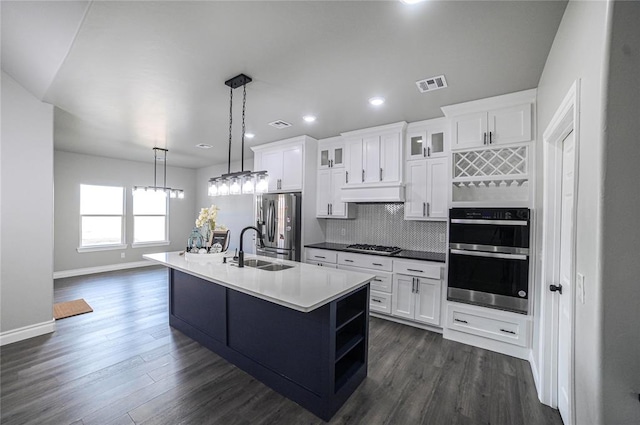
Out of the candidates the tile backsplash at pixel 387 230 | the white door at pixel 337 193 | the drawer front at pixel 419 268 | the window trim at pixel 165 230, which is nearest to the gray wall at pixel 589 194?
the drawer front at pixel 419 268

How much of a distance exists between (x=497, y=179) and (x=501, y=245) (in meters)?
0.71

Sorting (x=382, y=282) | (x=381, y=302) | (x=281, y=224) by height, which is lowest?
(x=381, y=302)

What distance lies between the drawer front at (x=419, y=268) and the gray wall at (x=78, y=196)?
5.70 m

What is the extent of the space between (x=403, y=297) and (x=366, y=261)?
0.67 m

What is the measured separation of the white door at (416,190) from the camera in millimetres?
3641

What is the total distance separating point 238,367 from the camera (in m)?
2.56

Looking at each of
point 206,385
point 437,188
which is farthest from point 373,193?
point 206,385

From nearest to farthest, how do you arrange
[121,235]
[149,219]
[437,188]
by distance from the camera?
[437,188] → [121,235] → [149,219]

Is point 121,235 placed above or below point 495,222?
below

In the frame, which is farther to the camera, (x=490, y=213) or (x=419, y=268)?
(x=419, y=268)

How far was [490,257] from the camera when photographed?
2.86 m

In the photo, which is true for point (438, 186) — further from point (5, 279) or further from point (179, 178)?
point (179, 178)

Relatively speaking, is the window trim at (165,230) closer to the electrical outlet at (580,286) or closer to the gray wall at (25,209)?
the gray wall at (25,209)

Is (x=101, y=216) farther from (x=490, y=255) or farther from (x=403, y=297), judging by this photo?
(x=490, y=255)
